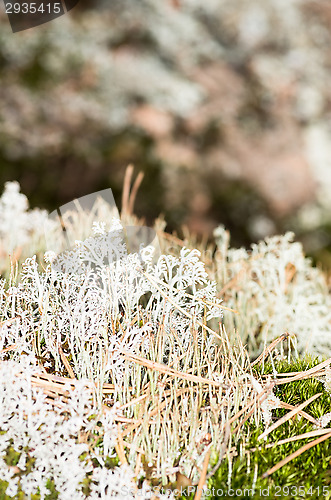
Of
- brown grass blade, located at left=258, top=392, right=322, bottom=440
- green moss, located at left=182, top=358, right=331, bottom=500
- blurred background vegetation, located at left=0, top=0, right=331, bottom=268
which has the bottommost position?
green moss, located at left=182, top=358, right=331, bottom=500

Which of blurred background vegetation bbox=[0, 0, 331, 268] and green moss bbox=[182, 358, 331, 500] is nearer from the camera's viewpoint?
green moss bbox=[182, 358, 331, 500]

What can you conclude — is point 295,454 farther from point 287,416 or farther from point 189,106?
point 189,106

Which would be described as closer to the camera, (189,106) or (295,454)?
(295,454)

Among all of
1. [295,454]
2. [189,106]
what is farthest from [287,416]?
[189,106]

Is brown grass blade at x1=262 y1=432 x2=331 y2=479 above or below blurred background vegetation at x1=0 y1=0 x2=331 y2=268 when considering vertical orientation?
below

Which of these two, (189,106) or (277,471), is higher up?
(189,106)

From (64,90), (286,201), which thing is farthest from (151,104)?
(286,201)

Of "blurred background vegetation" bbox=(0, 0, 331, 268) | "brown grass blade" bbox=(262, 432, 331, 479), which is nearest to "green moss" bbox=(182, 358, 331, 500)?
"brown grass blade" bbox=(262, 432, 331, 479)

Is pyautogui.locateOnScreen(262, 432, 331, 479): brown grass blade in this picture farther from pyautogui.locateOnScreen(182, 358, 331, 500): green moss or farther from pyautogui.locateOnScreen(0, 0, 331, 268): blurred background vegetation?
pyautogui.locateOnScreen(0, 0, 331, 268): blurred background vegetation

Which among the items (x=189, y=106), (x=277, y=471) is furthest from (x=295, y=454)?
(x=189, y=106)
